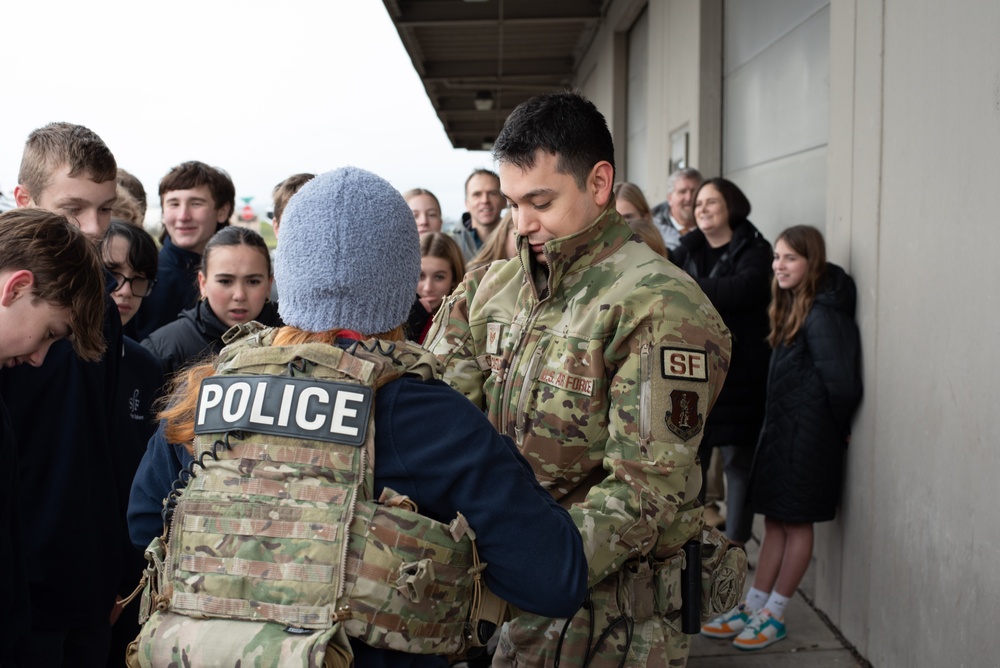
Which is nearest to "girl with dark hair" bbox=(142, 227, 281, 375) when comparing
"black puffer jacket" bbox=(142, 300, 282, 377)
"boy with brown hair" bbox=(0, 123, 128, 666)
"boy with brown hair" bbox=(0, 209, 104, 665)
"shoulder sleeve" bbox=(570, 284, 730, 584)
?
"black puffer jacket" bbox=(142, 300, 282, 377)

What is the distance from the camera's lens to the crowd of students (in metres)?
2.05

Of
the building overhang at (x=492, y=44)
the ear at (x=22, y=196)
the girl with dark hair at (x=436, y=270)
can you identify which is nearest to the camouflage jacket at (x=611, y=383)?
the ear at (x=22, y=196)

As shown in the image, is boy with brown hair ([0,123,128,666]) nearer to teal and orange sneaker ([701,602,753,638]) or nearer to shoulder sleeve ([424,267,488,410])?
shoulder sleeve ([424,267,488,410])

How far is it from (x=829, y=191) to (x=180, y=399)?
327 centimetres

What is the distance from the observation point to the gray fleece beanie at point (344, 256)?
141cm

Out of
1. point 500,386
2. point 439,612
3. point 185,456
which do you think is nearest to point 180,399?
point 185,456

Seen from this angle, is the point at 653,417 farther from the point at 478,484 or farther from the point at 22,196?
the point at 22,196

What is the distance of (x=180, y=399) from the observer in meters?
1.56

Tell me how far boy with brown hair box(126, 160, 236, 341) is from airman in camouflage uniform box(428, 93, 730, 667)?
2668mm

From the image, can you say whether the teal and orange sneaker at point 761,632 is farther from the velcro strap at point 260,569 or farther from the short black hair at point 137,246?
the velcro strap at point 260,569

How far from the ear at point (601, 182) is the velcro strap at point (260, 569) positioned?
3.43ft

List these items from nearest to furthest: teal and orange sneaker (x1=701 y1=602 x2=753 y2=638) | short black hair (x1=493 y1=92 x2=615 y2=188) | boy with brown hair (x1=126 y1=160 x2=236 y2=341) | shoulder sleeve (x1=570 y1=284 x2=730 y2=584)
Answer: shoulder sleeve (x1=570 y1=284 x2=730 y2=584) < short black hair (x1=493 y1=92 x2=615 y2=188) < teal and orange sneaker (x1=701 y1=602 x2=753 y2=638) < boy with brown hair (x1=126 y1=160 x2=236 y2=341)

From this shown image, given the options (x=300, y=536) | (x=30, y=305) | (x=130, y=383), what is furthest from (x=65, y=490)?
(x=300, y=536)

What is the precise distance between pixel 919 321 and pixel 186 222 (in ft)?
10.5
